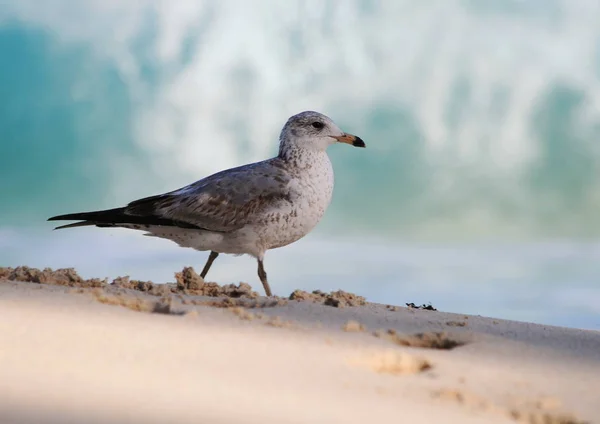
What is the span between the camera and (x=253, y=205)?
22.8 feet

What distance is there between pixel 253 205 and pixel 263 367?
136 inches

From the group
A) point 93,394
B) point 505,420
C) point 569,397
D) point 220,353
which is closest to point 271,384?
point 220,353

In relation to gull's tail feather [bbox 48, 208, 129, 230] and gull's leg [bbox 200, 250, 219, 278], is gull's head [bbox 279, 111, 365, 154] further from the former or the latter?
gull's tail feather [bbox 48, 208, 129, 230]

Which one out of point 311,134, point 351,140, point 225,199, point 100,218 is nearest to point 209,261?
point 225,199

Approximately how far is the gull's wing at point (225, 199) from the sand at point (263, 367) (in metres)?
1.84

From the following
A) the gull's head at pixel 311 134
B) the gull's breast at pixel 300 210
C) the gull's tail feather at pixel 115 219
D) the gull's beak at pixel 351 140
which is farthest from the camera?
the gull's beak at pixel 351 140

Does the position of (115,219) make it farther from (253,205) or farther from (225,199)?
(253,205)

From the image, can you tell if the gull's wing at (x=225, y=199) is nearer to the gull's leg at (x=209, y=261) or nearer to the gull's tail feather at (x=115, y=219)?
the gull's tail feather at (x=115, y=219)

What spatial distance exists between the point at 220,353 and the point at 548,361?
1.75 meters

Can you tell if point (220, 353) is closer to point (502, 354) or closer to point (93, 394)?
point (93, 394)

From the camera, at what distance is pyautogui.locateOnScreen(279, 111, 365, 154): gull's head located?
Result: 753 cm

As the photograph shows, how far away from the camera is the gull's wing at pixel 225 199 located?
6.98m

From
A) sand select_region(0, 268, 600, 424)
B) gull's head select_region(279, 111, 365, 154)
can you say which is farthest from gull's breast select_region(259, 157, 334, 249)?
sand select_region(0, 268, 600, 424)

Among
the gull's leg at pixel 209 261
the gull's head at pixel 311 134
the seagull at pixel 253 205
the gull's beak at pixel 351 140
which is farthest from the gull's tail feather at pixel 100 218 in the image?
the gull's beak at pixel 351 140
